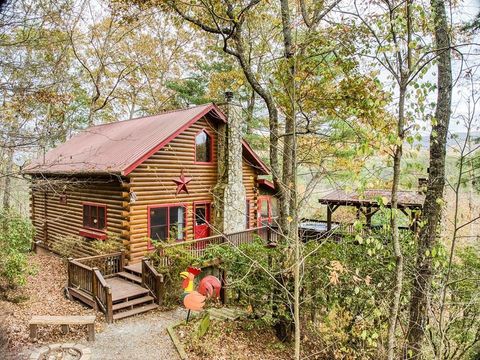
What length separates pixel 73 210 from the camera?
15375 millimetres

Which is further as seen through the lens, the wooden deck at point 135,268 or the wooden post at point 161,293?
the wooden deck at point 135,268

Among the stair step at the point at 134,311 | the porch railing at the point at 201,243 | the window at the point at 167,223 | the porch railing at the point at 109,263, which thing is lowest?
the stair step at the point at 134,311

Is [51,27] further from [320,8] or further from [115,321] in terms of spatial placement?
[115,321]

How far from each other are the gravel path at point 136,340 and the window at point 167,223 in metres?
3.74

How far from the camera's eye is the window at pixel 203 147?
50.7ft

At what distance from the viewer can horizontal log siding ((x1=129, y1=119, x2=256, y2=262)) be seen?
42.5 feet

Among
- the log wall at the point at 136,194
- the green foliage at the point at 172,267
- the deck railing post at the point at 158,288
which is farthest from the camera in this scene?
the log wall at the point at 136,194

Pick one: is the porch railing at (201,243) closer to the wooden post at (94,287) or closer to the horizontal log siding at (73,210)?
the wooden post at (94,287)

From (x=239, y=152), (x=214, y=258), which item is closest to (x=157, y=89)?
(x=239, y=152)

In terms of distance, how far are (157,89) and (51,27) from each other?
21.9m

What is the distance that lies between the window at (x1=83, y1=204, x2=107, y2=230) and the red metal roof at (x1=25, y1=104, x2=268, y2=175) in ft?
5.53

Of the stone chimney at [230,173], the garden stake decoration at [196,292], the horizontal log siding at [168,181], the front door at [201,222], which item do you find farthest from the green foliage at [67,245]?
A: the garden stake decoration at [196,292]

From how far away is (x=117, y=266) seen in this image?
12.4 metres

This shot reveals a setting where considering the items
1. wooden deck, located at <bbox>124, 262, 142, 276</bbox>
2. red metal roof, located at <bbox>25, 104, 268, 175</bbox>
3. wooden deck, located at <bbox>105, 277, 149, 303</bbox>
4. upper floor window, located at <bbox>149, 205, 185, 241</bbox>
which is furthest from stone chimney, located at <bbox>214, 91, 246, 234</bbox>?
wooden deck, located at <bbox>105, 277, 149, 303</bbox>
